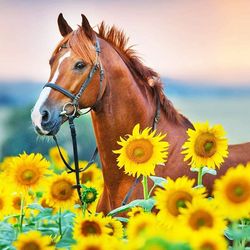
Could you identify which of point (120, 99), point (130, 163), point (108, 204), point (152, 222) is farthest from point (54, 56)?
point (152, 222)

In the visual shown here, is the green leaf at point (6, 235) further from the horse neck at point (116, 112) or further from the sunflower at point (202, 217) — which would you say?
the horse neck at point (116, 112)

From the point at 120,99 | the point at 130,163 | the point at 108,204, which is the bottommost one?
the point at 108,204

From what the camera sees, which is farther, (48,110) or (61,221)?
(48,110)

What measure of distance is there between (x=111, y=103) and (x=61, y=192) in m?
1.13

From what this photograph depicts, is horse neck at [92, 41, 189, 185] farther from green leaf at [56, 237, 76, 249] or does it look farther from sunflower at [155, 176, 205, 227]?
sunflower at [155, 176, 205, 227]

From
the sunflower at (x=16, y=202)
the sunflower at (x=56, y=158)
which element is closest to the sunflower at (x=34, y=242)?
the sunflower at (x=16, y=202)

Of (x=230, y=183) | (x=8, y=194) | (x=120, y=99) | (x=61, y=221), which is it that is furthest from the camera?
(x=120, y=99)

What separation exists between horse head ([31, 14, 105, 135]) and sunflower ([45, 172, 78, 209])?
786 mm

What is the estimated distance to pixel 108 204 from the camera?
4.16 metres

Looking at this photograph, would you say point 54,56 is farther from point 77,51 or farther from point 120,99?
point 120,99

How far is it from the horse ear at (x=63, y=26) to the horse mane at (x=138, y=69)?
23cm

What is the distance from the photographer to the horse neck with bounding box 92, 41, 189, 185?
13.7ft

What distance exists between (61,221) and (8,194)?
391 millimetres

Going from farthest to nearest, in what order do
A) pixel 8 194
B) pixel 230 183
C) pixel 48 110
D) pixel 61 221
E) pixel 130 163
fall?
pixel 48 110 → pixel 8 194 → pixel 61 221 → pixel 130 163 → pixel 230 183
